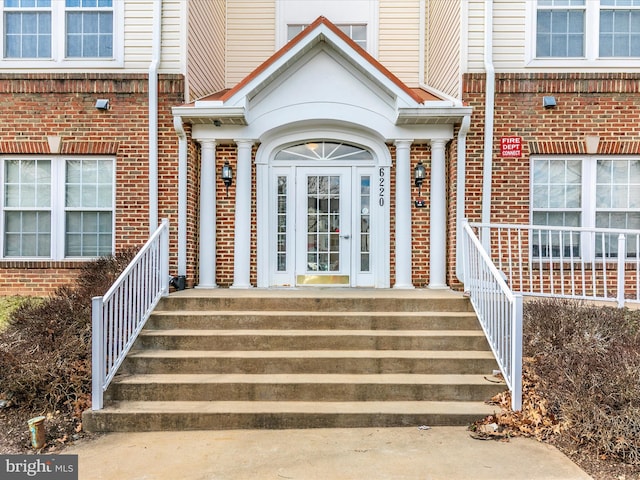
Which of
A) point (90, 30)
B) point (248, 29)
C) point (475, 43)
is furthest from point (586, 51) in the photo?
point (90, 30)

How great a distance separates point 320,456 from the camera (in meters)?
3.64

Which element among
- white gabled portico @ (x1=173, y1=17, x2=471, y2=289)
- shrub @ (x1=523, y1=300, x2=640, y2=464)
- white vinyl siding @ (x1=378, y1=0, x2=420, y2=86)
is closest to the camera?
shrub @ (x1=523, y1=300, x2=640, y2=464)

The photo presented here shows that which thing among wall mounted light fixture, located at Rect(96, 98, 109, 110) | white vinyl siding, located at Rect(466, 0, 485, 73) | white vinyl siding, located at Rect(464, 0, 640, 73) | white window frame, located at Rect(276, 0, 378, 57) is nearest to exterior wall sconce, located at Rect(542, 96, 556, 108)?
white vinyl siding, located at Rect(464, 0, 640, 73)

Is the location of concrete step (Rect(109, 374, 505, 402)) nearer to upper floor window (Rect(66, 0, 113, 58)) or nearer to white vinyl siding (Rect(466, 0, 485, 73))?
white vinyl siding (Rect(466, 0, 485, 73))

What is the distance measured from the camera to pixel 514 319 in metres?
4.30

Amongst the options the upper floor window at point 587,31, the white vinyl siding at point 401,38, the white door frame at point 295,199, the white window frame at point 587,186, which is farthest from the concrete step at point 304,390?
the white vinyl siding at point 401,38

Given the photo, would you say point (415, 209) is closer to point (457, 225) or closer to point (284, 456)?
point (457, 225)

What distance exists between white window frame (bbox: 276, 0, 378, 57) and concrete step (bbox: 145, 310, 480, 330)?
6.33 m

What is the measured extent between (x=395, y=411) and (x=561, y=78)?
5726mm

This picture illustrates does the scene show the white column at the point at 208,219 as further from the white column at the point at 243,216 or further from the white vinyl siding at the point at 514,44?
the white vinyl siding at the point at 514,44

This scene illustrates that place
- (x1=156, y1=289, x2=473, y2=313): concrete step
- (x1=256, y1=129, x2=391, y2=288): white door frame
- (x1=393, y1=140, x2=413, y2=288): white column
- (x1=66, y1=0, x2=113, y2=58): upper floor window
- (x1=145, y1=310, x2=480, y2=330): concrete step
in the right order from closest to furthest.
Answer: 1. (x1=145, y1=310, x2=480, y2=330): concrete step
2. (x1=156, y1=289, x2=473, y2=313): concrete step
3. (x1=393, y1=140, x2=413, y2=288): white column
4. (x1=66, y1=0, x2=113, y2=58): upper floor window
5. (x1=256, y1=129, x2=391, y2=288): white door frame

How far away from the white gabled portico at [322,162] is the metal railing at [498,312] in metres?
1.52

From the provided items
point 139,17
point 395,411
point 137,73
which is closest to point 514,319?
point 395,411

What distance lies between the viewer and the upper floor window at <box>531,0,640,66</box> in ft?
23.2
